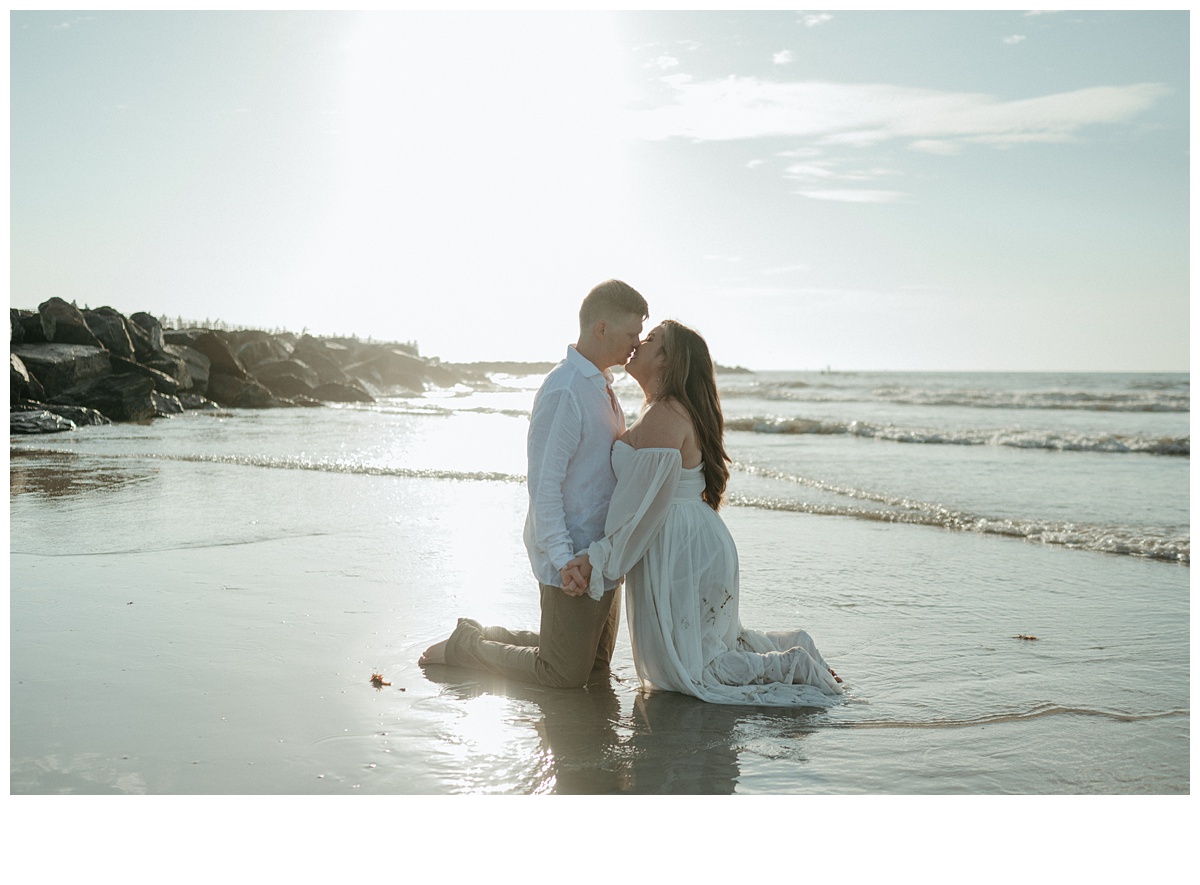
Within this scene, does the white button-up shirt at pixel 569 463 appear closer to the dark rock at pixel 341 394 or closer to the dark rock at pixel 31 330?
the dark rock at pixel 31 330

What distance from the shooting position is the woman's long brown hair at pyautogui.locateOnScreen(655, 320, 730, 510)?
15.7ft

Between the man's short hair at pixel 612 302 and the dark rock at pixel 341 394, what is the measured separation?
3370 cm

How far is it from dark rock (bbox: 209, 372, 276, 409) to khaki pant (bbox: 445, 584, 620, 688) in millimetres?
28503

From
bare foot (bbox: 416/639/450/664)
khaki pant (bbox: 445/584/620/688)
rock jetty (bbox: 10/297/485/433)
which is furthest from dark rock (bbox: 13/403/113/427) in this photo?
khaki pant (bbox: 445/584/620/688)

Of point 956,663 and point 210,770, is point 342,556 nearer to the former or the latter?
point 210,770

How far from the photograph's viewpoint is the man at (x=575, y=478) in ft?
15.1

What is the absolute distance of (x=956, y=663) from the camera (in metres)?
5.39

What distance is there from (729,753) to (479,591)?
10.8 ft

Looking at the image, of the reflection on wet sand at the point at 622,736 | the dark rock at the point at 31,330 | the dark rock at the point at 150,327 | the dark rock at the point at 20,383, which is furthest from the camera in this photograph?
the dark rock at the point at 150,327

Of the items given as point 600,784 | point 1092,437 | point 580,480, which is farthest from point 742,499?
point 1092,437

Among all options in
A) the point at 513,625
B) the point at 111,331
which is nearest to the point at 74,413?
the point at 111,331

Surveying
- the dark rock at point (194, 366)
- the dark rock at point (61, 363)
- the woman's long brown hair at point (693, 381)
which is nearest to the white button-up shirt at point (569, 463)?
the woman's long brown hair at point (693, 381)

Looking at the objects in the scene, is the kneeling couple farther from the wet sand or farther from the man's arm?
the wet sand

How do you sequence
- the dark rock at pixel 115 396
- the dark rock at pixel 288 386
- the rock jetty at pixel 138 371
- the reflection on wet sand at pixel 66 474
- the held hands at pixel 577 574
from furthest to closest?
the dark rock at pixel 288 386 < the dark rock at pixel 115 396 < the rock jetty at pixel 138 371 < the reflection on wet sand at pixel 66 474 < the held hands at pixel 577 574
